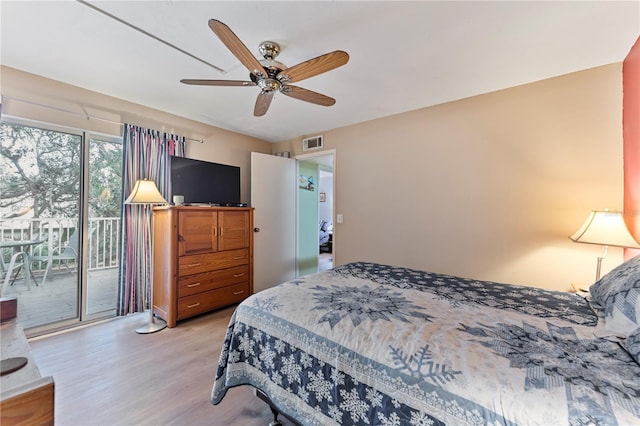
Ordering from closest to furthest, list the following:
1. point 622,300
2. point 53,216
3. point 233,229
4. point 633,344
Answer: point 633,344 < point 622,300 < point 53,216 < point 233,229

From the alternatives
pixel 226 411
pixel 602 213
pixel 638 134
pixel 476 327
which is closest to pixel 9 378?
pixel 226 411

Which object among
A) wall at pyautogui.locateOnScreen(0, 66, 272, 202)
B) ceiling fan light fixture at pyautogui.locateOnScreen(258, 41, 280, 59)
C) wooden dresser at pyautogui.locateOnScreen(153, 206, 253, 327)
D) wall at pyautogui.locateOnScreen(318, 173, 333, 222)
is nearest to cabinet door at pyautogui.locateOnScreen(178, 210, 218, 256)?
wooden dresser at pyautogui.locateOnScreen(153, 206, 253, 327)

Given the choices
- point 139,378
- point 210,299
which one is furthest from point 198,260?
point 139,378

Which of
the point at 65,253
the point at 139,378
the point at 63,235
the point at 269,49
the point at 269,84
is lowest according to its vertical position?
the point at 139,378

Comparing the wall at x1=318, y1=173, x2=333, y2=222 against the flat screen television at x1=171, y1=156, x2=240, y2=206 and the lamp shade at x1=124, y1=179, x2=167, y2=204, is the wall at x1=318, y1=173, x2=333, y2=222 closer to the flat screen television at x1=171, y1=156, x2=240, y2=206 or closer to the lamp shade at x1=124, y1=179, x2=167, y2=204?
the flat screen television at x1=171, y1=156, x2=240, y2=206

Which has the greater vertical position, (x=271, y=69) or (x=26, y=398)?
(x=271, y=69)

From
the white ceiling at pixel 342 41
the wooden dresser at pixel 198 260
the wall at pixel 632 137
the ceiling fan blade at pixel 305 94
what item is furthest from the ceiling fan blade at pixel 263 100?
the wall at pixel 632 137

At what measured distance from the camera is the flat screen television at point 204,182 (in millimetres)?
3023

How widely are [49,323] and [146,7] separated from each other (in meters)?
2.97

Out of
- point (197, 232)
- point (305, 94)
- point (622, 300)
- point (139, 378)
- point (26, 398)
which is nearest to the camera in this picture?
point (26, 398)

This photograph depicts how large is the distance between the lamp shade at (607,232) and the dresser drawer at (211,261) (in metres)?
3.31

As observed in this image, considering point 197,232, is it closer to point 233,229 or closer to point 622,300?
point 233,229

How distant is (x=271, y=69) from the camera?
67.4 inches

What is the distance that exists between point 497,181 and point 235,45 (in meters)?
2.57
